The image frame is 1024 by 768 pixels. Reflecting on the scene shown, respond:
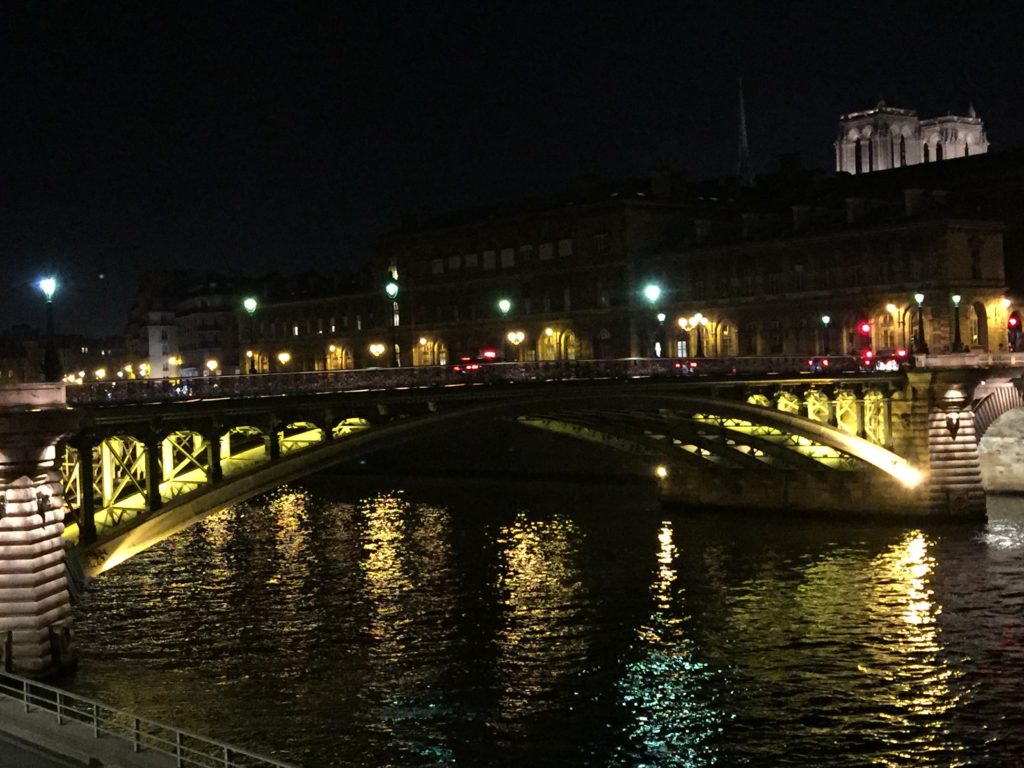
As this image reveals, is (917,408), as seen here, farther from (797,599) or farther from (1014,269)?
(1014,269)

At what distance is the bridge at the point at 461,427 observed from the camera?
3694cm

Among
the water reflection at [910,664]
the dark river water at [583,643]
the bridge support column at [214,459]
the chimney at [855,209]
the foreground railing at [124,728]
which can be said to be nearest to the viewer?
the foreground railing at [124,728]

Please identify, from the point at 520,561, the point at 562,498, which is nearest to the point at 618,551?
the point at 520,561

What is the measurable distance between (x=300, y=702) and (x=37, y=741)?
10693mm

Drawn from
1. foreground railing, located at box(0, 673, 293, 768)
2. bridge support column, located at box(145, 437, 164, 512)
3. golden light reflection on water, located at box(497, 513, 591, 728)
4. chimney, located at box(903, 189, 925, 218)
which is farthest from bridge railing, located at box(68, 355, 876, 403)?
chimney, located at box(903, 189, 925, 218)

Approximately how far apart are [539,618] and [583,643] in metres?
4.08

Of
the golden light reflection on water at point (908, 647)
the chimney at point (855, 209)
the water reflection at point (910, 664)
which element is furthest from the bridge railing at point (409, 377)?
the chimney at point (855, 209)

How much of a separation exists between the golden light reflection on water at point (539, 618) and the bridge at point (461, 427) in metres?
5.25

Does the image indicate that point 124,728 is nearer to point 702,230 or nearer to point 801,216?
point 801,216

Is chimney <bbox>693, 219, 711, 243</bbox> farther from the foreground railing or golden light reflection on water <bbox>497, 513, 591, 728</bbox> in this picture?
the foreground railing

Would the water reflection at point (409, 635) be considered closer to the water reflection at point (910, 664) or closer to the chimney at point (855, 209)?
the water reflection at point (910, 664)

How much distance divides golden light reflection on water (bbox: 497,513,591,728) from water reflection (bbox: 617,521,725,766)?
5.96ft

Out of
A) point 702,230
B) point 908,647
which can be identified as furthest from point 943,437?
point 702,230

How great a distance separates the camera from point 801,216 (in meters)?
96.3
